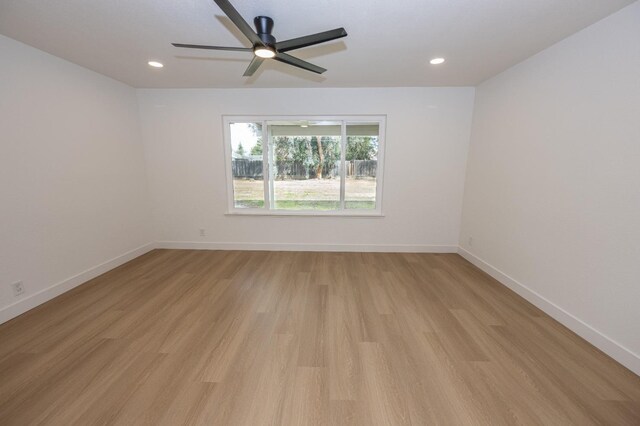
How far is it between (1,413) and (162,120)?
359 cm

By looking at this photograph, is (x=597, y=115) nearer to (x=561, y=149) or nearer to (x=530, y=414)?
(x=561, y=149)

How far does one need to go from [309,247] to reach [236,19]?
316cm

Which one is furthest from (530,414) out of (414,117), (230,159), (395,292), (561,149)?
(230,159)

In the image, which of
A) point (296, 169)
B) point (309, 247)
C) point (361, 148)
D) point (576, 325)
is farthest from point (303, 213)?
point (576, 325)

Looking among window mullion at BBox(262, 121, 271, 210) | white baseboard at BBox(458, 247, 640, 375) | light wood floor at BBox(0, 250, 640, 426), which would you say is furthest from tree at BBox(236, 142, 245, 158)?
white baseboard at BBox(458, 247, 640, 375)

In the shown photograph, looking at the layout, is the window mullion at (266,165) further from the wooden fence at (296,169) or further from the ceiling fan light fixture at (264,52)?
the ceiling fan light fixture at (264,52)

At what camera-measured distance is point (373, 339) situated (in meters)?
1.98

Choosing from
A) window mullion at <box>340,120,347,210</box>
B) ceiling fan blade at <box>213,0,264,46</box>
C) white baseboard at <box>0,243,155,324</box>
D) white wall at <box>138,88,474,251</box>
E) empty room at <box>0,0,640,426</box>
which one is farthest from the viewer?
window mullion at <box>340,120,347,210</box>

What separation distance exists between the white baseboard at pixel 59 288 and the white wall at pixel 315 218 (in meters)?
0.74

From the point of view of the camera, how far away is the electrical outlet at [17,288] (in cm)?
224

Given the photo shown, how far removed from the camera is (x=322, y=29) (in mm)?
2055

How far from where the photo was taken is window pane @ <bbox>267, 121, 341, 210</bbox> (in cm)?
390

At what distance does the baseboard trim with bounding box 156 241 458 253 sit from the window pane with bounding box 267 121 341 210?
0.65m

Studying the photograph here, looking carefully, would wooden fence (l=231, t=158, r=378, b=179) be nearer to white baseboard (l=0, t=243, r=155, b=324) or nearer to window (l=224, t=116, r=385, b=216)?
window (l=224, t=116, r=385, b=216)
